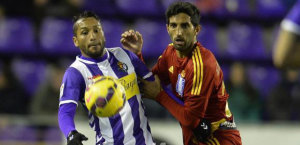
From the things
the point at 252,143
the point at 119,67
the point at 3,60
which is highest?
the point at 119,67

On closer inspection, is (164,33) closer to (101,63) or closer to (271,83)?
(271,83)

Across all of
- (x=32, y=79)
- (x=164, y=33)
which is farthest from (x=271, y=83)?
(x=32, y=79)

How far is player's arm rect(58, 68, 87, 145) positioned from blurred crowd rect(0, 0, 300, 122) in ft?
13.6

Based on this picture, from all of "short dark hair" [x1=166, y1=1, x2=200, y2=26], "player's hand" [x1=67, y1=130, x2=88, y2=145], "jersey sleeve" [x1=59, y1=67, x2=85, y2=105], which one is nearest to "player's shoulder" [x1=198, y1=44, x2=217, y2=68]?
"short dark hair" [x1=166, y1=1, x2=200, y2=26]

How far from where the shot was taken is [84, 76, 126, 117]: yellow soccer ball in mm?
4184

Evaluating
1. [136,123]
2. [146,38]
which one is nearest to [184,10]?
[136,123]

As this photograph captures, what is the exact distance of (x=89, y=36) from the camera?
181 inches

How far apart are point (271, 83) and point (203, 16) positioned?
67.8 inches

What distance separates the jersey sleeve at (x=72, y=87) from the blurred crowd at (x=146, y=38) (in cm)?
414

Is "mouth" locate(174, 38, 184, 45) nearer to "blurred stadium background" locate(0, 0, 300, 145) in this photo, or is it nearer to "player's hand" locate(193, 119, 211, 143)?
"player's hand" locate(193, 119, 211, 143)

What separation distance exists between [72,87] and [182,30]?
3.32ft

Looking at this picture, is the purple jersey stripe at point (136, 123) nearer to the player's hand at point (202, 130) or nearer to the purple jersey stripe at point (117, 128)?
the purple jersey stripe at point (117, 128)

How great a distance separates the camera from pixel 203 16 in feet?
33.6

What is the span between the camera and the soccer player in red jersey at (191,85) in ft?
15.5
